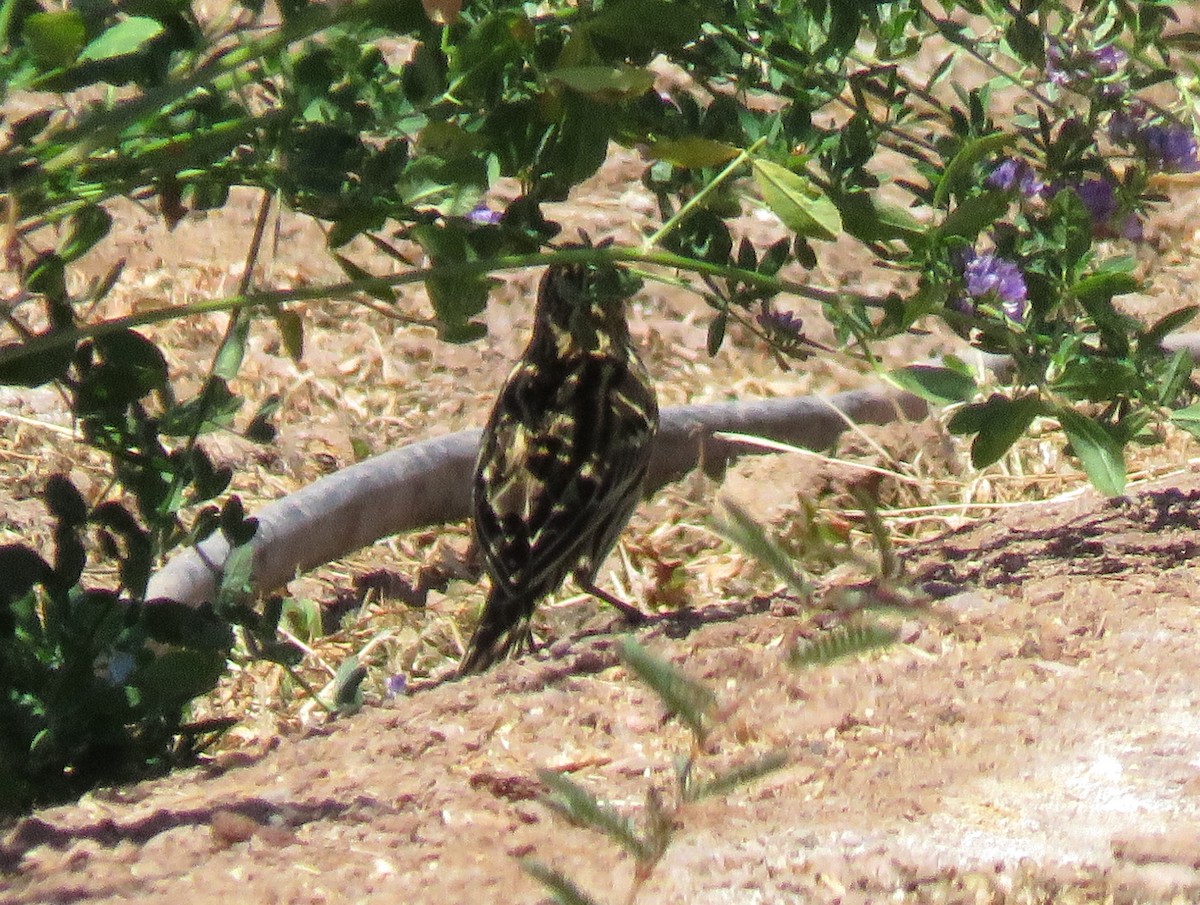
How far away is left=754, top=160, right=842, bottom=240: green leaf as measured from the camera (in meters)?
2.83

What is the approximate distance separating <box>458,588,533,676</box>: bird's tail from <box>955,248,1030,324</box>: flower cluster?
153 centimetres

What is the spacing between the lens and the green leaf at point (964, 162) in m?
3.21

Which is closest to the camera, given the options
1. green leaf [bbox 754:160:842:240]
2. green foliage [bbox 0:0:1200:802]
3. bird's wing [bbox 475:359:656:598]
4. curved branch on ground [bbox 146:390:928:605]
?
green foliage [bbox 0:0:1200:802]

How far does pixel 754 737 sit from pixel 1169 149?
5.81 feet

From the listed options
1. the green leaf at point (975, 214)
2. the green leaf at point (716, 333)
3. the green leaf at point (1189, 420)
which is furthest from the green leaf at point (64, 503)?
the green leaf at point (1189, 420)

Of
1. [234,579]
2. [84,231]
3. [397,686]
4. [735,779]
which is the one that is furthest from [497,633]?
[735,779]

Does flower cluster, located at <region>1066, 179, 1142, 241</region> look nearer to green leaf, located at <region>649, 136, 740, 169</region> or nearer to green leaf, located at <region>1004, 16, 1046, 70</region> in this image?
green leaf, located at <region>1004, 16, 1046, 70</region>

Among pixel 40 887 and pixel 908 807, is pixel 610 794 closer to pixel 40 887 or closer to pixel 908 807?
pixel 908 807

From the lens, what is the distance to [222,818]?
2.77m

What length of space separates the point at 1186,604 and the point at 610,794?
144 centimetres

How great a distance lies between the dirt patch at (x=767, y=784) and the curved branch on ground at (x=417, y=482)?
1126 mm

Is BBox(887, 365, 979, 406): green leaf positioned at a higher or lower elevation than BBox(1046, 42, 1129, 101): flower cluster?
lower

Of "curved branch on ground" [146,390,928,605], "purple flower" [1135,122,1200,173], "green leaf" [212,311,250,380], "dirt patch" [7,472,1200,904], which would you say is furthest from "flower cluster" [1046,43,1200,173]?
"green leaf" [212,311,250,380]

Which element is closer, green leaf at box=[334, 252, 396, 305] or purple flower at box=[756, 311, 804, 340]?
green leaf at box=[334, 252, 396, 305]
